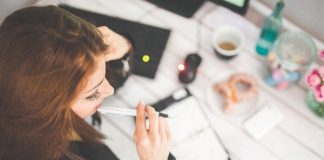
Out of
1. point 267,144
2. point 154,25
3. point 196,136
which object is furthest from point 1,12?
point 267,144

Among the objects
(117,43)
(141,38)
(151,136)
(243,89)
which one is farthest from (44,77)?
(243,89)

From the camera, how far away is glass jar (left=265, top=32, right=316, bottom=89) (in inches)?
45.3

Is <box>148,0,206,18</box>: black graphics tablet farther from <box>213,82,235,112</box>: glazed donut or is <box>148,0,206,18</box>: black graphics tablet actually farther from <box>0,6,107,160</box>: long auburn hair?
<box>0,6,107,160</box>: long auburn hair

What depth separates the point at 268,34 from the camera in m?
1.23

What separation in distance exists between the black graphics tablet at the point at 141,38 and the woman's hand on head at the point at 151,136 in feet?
0.81

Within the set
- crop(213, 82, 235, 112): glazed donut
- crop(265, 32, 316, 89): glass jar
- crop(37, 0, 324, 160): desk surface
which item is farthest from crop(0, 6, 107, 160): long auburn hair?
crop(265, 32, 316, 89): glass jar

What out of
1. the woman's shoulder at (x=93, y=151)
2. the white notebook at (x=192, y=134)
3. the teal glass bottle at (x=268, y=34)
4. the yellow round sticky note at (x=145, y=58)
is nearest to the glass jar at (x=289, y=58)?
the teal glass bottle at (x=268, y=34)

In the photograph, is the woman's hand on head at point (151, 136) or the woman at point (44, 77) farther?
the woman's hand on head at point (151, 136)

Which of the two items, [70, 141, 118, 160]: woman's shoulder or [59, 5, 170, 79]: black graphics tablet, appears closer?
[70, 141, 118, 160]: woman's shoulder

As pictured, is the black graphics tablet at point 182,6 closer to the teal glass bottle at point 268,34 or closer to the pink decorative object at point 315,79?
the teal glass bottle at point 268,34

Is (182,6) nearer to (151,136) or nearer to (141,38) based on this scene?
(141,38)

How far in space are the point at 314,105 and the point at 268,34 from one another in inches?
9.6

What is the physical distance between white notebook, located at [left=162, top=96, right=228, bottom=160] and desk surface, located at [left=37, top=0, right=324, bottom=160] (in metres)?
0.03

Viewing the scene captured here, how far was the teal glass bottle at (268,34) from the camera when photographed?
1202 mm
